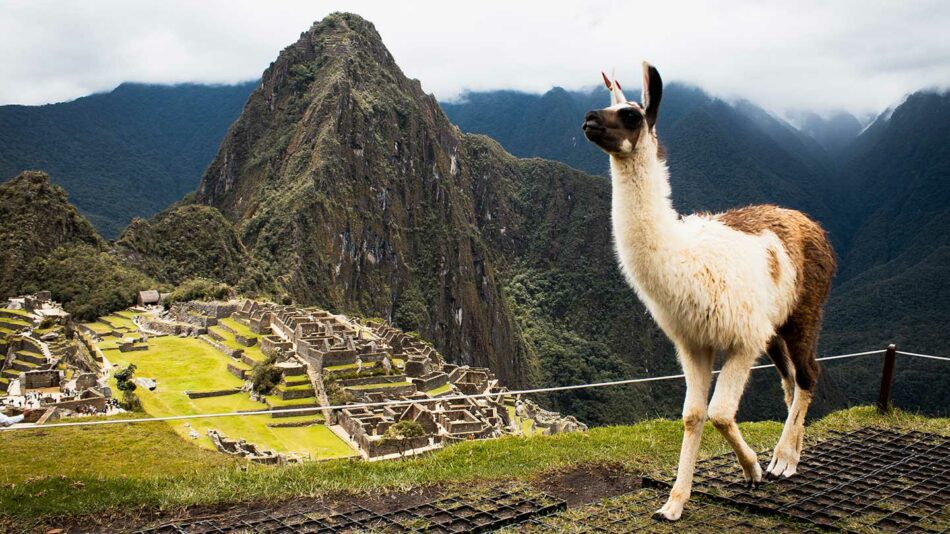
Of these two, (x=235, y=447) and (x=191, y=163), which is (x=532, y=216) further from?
(x=235, y=447)

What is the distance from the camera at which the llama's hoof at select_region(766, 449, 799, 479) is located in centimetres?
387

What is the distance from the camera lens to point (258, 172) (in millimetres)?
84625

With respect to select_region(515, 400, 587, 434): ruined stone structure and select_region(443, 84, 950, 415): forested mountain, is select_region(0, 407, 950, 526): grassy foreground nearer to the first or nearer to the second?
select_region(515, 400, 587, 434): ruined stone structure

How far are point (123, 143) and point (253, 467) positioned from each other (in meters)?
130

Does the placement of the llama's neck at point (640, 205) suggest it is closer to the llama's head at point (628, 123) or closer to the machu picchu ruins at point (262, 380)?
the llama's head at point (628, 123)

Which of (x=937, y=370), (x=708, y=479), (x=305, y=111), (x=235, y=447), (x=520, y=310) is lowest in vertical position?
(x=520, y=310)


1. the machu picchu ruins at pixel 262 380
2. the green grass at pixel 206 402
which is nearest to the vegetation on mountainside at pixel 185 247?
the machu picchu ruins at pixel 262 380

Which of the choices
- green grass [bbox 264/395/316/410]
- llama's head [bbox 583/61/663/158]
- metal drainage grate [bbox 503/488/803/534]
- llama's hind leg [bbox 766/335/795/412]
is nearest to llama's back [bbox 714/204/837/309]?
llama's hind leg [bbox 766/335/795/412]

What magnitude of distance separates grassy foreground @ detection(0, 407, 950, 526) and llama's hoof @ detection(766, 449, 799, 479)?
0.62 m

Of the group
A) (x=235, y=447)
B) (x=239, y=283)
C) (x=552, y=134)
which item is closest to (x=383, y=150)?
(x=239, y=283)

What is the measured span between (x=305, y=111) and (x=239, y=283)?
35.8 metres

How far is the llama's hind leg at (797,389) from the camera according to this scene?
377 cm

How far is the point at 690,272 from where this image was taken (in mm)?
3146

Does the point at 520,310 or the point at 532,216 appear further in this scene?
the point at 532,216
